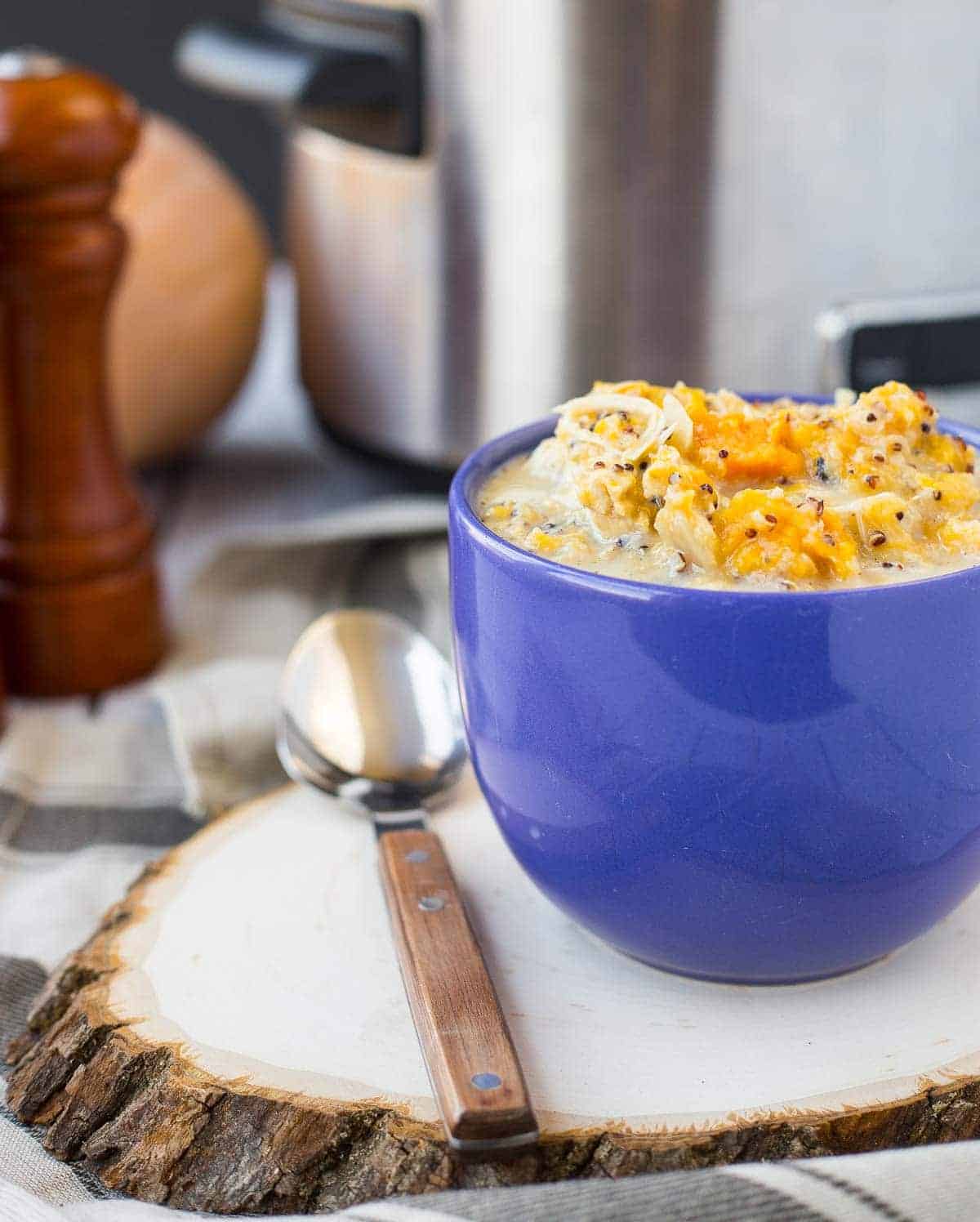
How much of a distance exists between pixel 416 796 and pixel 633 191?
556 millimetres

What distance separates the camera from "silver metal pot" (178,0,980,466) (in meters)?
1.21

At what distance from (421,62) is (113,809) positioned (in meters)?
0.65

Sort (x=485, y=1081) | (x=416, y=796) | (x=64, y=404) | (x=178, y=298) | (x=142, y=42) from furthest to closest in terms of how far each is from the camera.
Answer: (x=142, y=42) → (x=178, y=298) → (x=64, y=404) → (x=416, y=796) → (x=485, y=1081)

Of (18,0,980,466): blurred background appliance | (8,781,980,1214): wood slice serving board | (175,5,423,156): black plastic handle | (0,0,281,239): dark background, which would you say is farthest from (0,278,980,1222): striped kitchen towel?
(0,0,281,239): dark background

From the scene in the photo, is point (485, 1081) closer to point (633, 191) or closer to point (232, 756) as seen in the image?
point (232, 756)

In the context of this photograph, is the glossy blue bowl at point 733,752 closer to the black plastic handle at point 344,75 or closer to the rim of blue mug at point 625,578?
the rim of blue mug at point 625,578

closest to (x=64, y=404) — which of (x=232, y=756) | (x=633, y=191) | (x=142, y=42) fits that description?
(x=232, y=756)

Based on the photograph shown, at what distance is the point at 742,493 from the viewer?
704mm

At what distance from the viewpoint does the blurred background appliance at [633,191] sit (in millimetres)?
1213

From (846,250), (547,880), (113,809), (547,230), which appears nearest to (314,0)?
(547,230)

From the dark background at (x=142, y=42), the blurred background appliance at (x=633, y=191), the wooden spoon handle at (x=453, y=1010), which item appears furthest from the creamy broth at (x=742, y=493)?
the dark background at (x=142, y=42)

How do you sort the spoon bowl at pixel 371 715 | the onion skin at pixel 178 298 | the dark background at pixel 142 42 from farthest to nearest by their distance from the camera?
the dark background at pixel 142 42, the onion skin at pixel 178 298, the spoon bowl at pixel 371 715

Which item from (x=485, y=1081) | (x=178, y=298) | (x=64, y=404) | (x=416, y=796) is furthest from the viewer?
(x=178, y=298)

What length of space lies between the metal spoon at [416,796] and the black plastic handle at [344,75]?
1.64 feet
